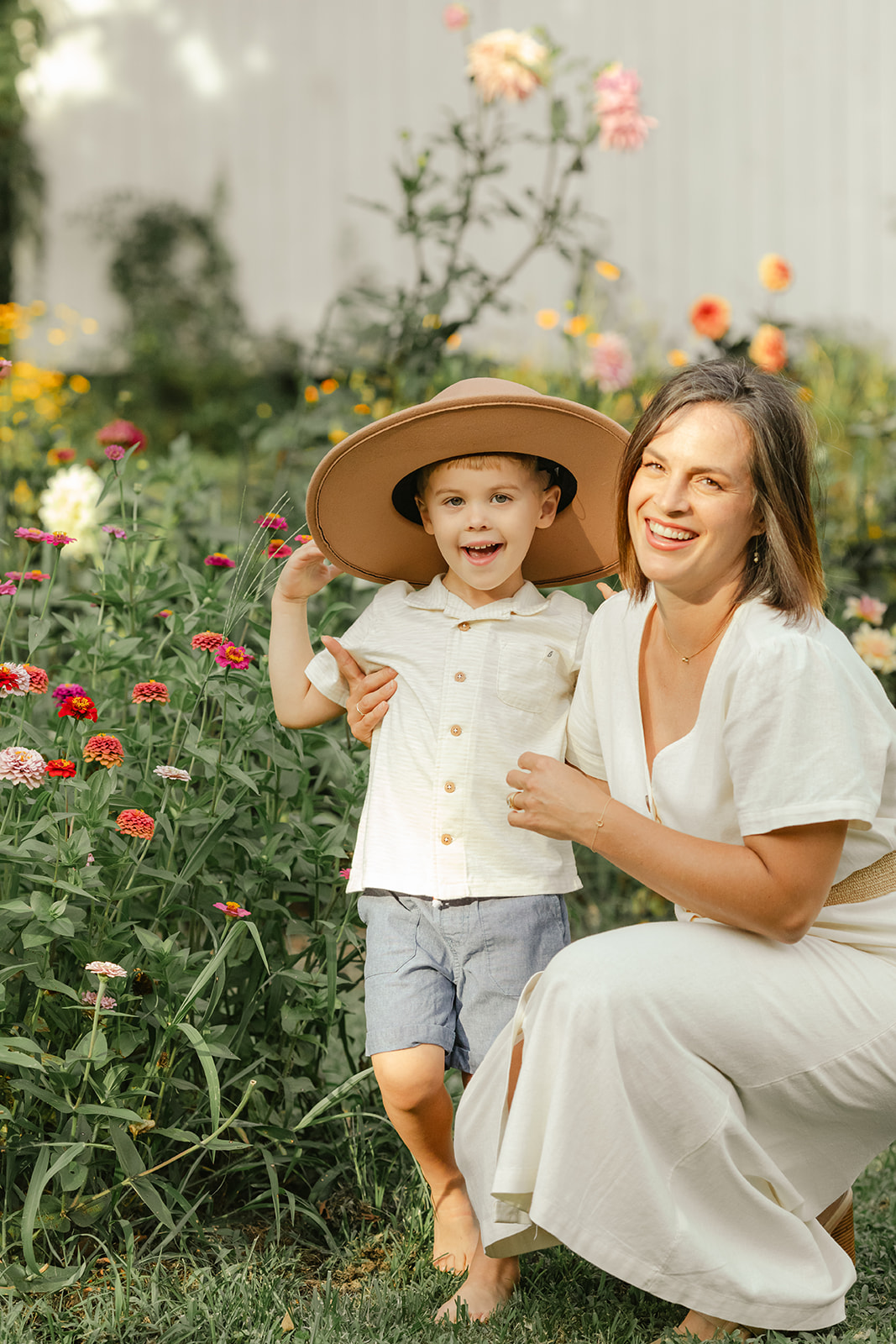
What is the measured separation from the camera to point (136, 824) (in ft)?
5.76

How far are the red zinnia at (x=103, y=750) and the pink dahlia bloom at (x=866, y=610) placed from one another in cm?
232

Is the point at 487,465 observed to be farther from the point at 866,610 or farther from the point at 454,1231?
the point at 866,610

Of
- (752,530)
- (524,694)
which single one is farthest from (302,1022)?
(752,530)

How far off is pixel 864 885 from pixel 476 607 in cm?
74

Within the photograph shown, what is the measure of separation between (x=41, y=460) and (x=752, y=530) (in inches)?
102

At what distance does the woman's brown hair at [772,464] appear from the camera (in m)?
1.72

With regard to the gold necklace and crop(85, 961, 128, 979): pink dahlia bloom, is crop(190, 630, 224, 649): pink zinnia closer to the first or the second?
crop(85, 961, 128, 979): pink dahlia bloom

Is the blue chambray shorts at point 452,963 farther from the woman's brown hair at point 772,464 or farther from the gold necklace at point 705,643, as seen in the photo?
the woman's brown hair at point 772,464

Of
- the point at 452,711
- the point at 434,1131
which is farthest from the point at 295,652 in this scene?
the point at 434,1131

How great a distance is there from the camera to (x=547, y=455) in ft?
6.83

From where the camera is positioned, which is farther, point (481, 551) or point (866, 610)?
point (866, 610)

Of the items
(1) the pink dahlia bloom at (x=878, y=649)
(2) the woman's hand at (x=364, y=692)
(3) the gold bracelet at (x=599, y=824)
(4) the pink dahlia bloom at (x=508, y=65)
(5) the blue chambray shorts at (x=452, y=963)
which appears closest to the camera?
(3) the gold bracelet at (x=599, y=824)

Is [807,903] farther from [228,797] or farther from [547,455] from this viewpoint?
[228,797]

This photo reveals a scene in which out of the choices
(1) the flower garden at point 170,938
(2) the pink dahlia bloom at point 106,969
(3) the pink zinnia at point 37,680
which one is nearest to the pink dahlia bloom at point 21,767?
(1) the flower garden at point 170,938
